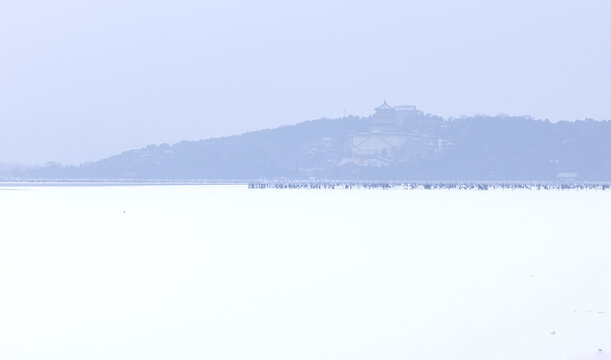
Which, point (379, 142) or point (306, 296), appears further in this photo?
point (379, 142)

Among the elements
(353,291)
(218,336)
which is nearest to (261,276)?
(353,291)

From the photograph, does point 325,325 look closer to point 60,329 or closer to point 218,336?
point 218,336

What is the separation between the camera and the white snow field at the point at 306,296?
27.7 feet

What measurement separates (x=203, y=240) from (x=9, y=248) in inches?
148

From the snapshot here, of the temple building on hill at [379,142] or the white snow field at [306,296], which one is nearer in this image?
the white snow field at [306,296]

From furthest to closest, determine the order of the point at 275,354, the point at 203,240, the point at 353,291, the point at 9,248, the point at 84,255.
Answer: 1. the point at 203,240
2. the point at 9,248
3. the point at 84,255
4. the point at 353,291
5. the point at 275,354

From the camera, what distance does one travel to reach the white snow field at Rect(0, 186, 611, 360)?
8.44 metres

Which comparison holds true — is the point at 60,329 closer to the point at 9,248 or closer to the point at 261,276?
the point at 261,276

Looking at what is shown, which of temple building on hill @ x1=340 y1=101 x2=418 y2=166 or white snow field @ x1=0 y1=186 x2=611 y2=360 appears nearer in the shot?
white snow field @ x1=0 y1=186 x2=611 y2=360

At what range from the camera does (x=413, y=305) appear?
10438mm

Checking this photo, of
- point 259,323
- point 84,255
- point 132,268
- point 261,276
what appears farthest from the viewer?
point 84,255

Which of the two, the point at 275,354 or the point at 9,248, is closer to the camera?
the point at 275,354

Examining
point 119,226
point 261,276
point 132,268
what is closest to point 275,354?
point 261,276

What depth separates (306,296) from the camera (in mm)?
11008
